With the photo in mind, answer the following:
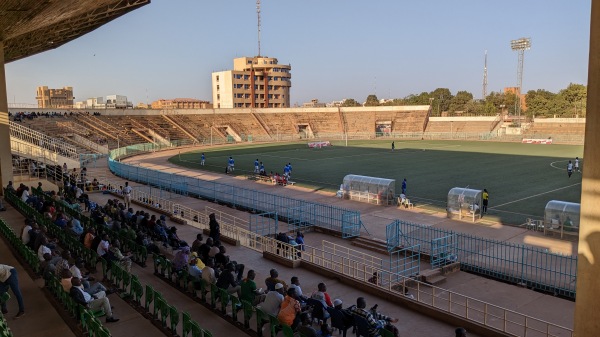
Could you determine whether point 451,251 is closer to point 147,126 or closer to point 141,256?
point 141,256

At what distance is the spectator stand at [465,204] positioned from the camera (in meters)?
24.0

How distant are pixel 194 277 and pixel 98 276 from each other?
349 centimetres

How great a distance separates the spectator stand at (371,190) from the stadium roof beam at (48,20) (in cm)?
1625

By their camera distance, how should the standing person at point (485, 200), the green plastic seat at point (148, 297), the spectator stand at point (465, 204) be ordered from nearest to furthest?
the green plastic seat at point (148, 297) < the spectator stand at point (465, 204) < the standing person at point (485, 200)

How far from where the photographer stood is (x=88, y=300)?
1023 cm

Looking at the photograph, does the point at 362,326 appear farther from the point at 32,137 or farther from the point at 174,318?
the point at 32,137

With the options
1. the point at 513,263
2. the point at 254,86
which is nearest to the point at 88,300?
the point at 513,263

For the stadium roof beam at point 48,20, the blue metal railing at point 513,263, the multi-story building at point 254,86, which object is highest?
the multi-story building at point 254,86

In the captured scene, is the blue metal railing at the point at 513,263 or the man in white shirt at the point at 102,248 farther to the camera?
the blue metal railing at the point at 513,263

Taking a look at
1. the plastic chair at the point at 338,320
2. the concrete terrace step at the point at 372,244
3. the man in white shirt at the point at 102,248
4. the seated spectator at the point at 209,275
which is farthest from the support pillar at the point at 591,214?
the concrete terrace step at the point at 372,244

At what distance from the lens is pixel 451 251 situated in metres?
18.1

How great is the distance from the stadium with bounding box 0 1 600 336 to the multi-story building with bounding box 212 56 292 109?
73.6 meters

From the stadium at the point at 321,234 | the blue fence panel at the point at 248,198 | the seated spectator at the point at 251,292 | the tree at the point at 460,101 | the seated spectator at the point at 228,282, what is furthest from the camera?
the tree at the point at 460,101

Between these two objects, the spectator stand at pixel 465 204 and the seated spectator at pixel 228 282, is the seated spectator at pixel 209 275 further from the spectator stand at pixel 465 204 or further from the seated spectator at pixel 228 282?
the spectator stand at pixel 465 204
